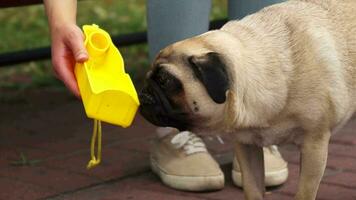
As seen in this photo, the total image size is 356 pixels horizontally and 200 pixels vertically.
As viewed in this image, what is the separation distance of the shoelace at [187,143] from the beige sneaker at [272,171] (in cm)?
16

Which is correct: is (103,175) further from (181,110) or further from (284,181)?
(181,110)

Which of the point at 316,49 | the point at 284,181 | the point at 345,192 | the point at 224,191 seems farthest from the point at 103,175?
the point at 316,49

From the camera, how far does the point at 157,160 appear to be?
355 centimetres

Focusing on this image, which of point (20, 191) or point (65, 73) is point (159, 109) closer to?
point (65, 73)

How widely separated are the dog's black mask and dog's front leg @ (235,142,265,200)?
0.32 meters

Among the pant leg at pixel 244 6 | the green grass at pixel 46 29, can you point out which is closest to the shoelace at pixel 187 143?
the pant leg at pixel 244 6

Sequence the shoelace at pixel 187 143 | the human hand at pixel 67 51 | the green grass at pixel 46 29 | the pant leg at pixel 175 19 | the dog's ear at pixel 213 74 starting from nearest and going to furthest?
the dog's ear at pixel 213 74
the human hand at pixel 67 51
the pant leg at pixel 175 19
the shoelace at pixel 187 143
the green grass at pixel 46 29

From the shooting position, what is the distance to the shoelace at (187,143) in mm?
3531

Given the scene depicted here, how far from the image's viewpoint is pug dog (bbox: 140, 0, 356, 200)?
255 cm

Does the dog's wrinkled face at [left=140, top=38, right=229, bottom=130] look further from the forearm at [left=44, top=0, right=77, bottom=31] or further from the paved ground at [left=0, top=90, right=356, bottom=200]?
the paved ground at [left=0, top=90, right=356, bottom=200]

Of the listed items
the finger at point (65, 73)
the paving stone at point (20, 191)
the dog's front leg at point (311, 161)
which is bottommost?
the paving stone at point (20, 191)

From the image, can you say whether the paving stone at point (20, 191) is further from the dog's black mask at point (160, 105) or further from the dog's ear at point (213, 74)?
the dog's ear at point (213, 74)

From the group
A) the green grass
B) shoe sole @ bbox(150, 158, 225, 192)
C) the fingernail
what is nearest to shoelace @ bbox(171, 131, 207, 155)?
shoe sole @ bbox(150, 158, 225, 192)

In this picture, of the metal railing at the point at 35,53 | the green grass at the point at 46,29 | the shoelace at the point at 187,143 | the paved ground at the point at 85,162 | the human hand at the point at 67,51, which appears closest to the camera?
the human hand at the point at 67,51
